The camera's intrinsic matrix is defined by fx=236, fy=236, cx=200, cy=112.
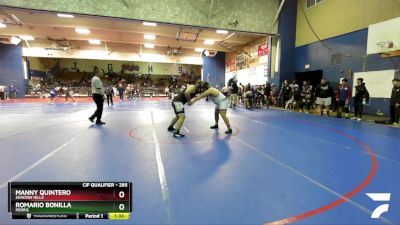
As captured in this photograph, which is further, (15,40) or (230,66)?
(230,66)

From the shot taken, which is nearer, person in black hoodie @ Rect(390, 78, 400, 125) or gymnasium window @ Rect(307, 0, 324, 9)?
person in black hoodie @ Rect(390, 78, 400, 125)

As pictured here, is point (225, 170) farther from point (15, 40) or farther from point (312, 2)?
point (15, 40)

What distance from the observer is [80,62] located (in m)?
31.7

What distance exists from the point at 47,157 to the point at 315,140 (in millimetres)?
5764

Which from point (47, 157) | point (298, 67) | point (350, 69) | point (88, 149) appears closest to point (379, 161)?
point (88, 149)

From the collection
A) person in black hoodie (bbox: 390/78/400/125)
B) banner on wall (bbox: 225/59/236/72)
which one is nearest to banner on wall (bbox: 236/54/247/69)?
banner on wall (bbox: 225/59/236/72)

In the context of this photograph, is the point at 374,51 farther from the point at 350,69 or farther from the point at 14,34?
the point at 14,34

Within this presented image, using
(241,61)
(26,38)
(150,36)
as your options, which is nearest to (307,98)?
(241,61)
